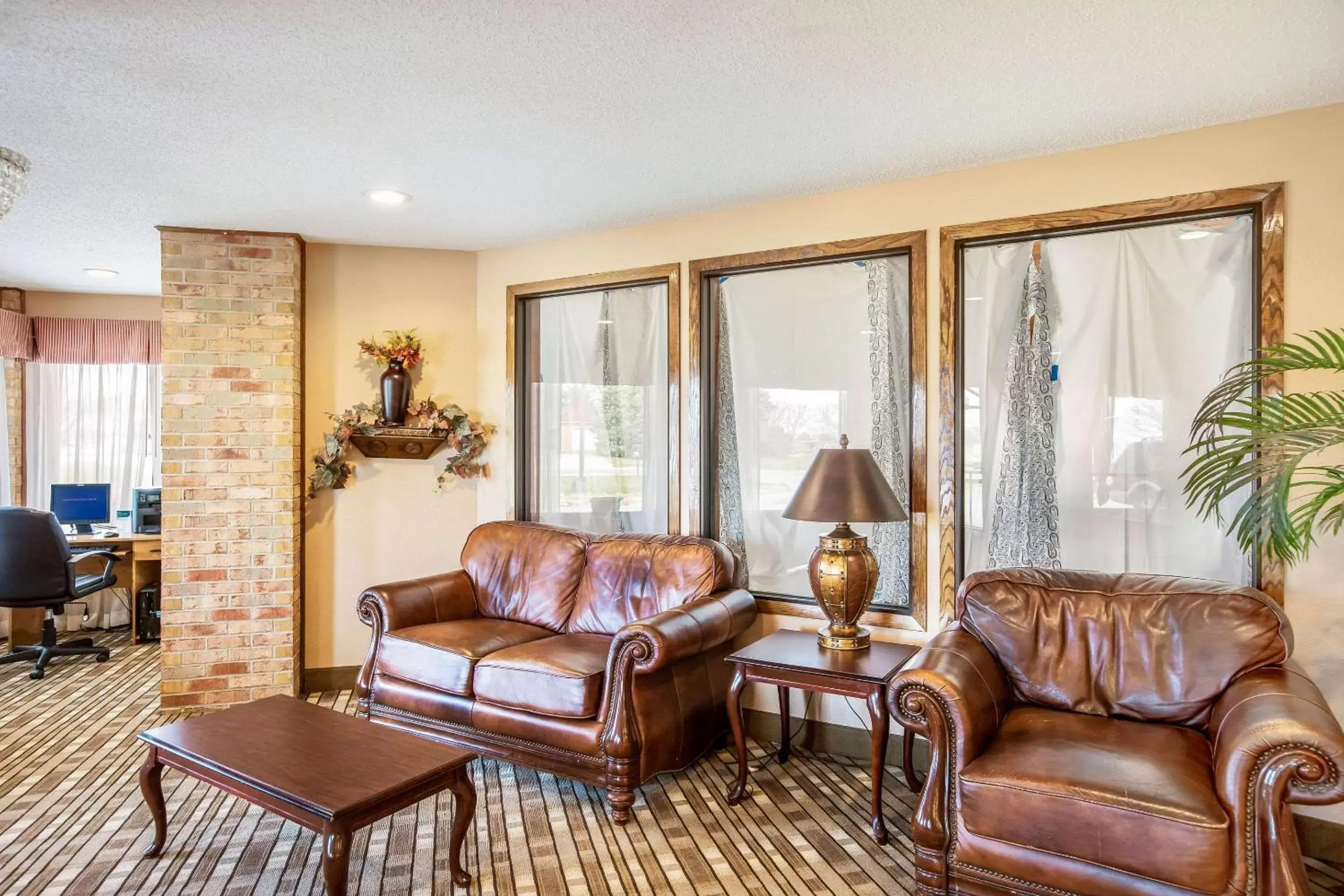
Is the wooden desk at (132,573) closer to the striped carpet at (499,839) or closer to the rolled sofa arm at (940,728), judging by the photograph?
the striped carpet at (499,839)

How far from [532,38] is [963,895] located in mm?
2670

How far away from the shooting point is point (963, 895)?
222cm

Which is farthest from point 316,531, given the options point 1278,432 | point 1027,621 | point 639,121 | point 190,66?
point 1278,432

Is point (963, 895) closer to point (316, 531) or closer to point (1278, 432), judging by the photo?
point (1278, 432)

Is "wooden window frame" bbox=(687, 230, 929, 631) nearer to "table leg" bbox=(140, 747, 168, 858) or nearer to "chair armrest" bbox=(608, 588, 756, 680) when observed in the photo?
"chair armrest" bbox=(608, 588, 756, 680)

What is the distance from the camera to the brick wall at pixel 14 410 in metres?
5.59

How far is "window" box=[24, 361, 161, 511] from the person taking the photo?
581cm

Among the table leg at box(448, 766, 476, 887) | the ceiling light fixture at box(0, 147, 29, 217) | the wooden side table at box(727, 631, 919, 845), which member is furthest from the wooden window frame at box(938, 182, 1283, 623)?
the ceiling light fixture at box(0, 147, 29, 217)

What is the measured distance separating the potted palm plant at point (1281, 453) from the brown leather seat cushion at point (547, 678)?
2.16 meters

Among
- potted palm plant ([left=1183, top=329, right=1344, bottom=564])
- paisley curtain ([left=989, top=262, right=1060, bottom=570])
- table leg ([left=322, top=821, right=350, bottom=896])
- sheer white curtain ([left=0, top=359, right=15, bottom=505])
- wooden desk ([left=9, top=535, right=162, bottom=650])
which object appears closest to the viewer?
table leg ([left=322, top=821, right=350, bottom=896])

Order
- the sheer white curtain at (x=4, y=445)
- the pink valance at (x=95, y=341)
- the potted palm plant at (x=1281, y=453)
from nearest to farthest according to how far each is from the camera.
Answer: the potted palm plant at (x=1281, y=453) → the sheer white curtain at (x=4, y=445) → the pink valance at (x=95, y=341)

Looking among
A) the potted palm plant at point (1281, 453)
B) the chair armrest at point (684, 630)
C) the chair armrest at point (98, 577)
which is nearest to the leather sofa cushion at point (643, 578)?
the chair armrest at point (684, 630)

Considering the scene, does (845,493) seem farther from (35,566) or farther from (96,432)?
(96,432)

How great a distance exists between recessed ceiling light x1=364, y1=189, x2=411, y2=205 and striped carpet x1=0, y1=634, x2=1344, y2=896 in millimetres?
2528
